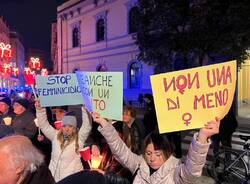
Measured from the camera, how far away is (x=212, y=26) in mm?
14758

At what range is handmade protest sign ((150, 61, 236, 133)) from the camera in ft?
10.5

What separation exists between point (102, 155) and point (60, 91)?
1.36 meters

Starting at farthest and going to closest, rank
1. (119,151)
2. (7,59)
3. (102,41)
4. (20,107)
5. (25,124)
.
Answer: (7,59)
(102,41)
(20,107)
(25,124)
(119,151)

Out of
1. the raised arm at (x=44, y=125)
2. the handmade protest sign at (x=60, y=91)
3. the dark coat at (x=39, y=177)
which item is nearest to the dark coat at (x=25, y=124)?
the raised arm at (x=44, y=125)

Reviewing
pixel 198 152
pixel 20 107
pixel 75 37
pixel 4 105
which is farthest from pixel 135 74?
pixel 198 152

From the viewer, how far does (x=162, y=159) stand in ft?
11.0

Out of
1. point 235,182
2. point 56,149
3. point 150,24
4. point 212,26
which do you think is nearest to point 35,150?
point 56,149

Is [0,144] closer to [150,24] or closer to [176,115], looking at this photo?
[176,115]

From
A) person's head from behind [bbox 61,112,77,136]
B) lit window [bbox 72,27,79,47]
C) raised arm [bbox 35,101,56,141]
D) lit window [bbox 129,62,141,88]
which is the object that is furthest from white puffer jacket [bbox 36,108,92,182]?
lit window [bbox 72,27,79,47]

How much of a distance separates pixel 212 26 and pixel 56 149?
36.9ft

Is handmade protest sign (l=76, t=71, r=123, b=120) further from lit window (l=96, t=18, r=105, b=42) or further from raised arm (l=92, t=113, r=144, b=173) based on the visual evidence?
lit window (l=96, t=18, r=105, b=42)

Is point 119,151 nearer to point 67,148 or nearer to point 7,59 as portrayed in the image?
point 67,148

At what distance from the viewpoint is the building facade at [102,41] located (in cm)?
2869

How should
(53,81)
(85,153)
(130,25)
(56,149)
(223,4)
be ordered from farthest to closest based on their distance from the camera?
1. (130,25)
2. (223,4)
3. (53,81)
4. (56,149)
5. (85,153)
